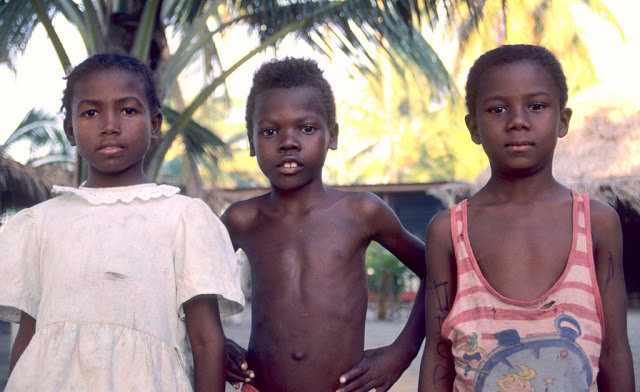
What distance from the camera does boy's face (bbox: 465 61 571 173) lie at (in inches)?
63.2

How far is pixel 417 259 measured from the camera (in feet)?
Answer: 6.38

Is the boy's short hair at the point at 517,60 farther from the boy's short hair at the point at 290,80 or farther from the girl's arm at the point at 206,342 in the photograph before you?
the girl's arm at the point at 206,342

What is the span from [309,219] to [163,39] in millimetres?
A: 2836

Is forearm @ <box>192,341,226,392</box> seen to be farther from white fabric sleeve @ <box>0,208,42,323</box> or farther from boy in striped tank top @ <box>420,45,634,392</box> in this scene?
boy in striped tank top @ <box>420,45,634,392</box>

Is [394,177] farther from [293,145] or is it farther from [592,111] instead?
[293,145]

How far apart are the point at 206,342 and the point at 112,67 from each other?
72 centimetres

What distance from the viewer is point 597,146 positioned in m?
9.19

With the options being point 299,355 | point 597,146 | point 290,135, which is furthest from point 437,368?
point 597,146

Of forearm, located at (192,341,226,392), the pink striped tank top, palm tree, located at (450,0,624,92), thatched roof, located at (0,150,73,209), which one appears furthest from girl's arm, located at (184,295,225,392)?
palm tree, located at (450,0,624,92)

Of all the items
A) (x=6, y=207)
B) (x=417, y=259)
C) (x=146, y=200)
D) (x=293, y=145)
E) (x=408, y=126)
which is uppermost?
(x=408, y=126)

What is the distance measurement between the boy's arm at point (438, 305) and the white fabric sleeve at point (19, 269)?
0.95 meters

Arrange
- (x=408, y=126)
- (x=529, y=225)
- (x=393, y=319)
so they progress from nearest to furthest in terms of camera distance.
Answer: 1. (x=529, y=225)
2. (x=393, y=319)
3. (x=408, y=126)

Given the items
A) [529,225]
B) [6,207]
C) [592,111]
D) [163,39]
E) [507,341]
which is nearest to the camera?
[507,341]

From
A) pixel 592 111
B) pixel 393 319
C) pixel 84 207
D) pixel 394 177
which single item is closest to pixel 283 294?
pixel 84 207
